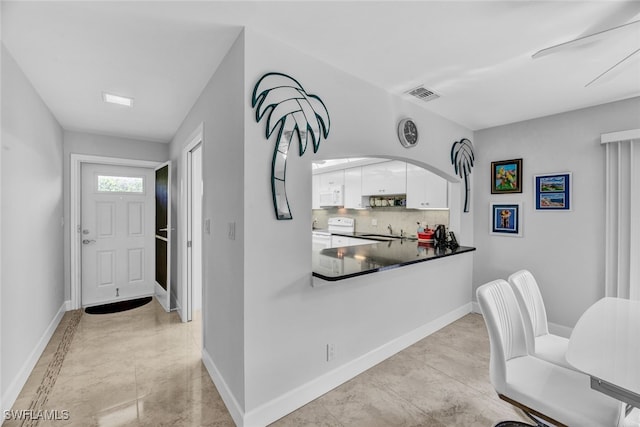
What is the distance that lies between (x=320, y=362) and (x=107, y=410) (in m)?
1.47

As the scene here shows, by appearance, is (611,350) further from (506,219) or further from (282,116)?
(506,219)

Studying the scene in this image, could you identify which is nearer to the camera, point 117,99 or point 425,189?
point 117,99

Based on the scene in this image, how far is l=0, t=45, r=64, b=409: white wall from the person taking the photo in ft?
6.23

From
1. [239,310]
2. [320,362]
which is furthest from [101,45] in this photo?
[320,362]

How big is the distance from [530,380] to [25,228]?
3586 mm

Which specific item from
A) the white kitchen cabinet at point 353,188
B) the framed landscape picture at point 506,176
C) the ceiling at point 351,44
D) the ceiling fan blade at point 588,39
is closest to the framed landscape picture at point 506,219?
the framed landscape picture at point 506,176

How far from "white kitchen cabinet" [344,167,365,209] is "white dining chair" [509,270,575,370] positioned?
11.0 ft

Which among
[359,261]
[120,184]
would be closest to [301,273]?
[359,261]

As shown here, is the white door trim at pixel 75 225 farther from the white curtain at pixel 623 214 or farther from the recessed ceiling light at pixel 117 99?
the white curtain at pixel 623 214

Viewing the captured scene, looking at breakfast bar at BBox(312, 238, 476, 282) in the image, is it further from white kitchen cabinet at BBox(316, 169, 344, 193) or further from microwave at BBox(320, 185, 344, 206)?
white kitchen cabinet at BBox(316, 169, 344, 193)

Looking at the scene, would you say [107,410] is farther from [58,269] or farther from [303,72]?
[303,72]

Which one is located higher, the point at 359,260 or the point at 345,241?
the point at 359,260

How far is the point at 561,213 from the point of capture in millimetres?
3094

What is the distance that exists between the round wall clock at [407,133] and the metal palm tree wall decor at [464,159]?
2.71ft
